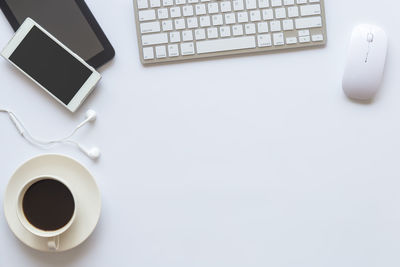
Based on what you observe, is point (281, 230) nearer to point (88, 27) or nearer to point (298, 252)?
point (298, 252)

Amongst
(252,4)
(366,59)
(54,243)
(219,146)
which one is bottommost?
(54,243)

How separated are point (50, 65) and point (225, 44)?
278 millimetres

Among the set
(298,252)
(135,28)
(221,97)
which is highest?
(135,28)

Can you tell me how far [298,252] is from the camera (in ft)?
2.89

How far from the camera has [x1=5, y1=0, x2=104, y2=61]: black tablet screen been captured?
33.3 inches

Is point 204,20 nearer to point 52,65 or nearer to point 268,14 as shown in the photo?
point 268,14

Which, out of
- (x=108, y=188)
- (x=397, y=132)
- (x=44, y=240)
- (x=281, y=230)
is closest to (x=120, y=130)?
(x=108, y=188)

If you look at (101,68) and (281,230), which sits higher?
(101,68)

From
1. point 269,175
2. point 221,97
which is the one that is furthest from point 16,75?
point 269,175

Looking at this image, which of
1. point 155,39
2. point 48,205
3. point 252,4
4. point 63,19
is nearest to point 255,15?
point 252,4

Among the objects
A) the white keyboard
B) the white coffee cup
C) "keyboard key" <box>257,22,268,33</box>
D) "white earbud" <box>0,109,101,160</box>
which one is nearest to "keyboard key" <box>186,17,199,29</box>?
the white keyboard

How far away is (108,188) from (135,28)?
10.3 inches

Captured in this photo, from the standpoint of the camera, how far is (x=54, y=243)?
2.67ft

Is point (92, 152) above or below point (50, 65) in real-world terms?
below
